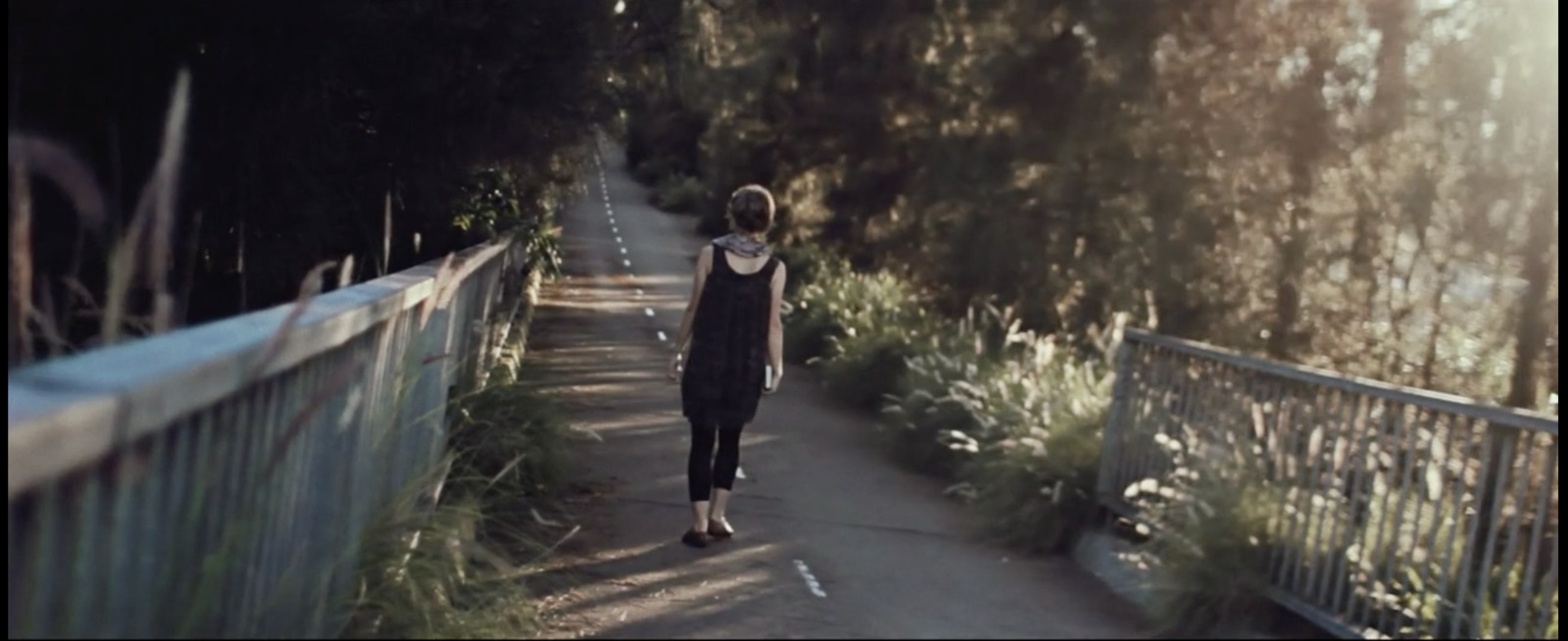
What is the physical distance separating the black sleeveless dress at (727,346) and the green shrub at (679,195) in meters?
44.3

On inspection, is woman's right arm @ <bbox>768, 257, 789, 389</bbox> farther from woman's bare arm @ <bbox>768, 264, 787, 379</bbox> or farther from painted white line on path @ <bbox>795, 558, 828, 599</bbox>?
painted white line on path @ <bbox>795, 558, 828, 599</bbox>

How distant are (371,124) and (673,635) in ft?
15.5

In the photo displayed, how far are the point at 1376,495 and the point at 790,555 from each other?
9.66 feet

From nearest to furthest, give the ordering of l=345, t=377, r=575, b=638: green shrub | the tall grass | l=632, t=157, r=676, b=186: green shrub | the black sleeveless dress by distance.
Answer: l=345, t=377, r=575, b=638: green shrub
the black sleeveless dress
the tall grass
l=632, t=157, r=676, b=186: green shrub

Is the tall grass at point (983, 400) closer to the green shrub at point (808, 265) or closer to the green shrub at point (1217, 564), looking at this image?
the green shrub at point (1217, 564)

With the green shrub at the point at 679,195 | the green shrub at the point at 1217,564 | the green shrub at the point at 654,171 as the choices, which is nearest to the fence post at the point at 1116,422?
the green shrub at the point at 1217,564

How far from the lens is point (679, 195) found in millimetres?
60344

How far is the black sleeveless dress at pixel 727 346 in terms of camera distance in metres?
9.05

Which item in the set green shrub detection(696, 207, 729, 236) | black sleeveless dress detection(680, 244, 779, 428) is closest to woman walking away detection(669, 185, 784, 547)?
black sleeveless dress detection(680, 244, 779, 428)

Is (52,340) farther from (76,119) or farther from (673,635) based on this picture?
(76,119)

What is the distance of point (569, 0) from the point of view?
35.1ft

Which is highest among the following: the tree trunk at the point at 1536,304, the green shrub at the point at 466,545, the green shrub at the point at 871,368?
the tree trunk at the point at 1536,304

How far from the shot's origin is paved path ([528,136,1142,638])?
7.56 metres

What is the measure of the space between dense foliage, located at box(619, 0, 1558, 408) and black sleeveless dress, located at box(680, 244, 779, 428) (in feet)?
11.5
